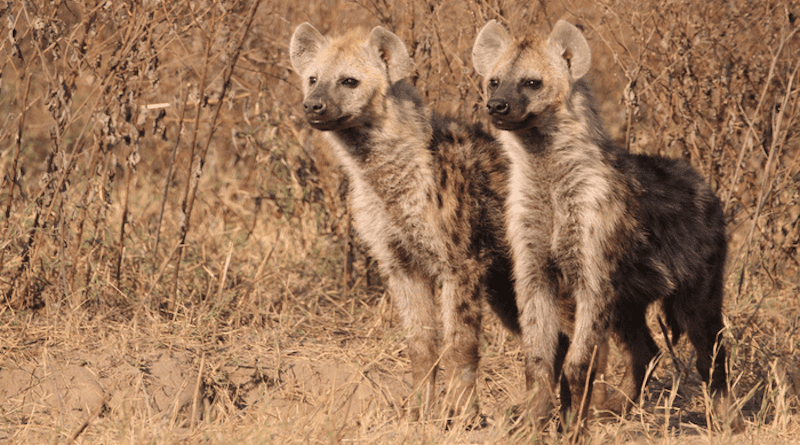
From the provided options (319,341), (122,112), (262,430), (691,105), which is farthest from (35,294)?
(691,105)

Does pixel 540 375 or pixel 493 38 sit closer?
pixel 540 375

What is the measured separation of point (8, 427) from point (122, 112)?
59.4 inches

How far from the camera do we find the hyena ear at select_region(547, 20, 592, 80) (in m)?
3.19

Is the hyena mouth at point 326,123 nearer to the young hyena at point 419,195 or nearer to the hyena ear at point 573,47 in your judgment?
the young hyena at point 419,195

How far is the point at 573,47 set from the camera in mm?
3230

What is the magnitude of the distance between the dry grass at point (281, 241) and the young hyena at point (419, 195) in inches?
11.1

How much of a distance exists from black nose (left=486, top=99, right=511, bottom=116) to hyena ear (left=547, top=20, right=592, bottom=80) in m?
0.39

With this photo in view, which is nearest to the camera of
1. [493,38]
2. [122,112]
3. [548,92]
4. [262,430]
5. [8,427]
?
[262,430]

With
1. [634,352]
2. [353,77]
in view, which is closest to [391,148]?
[353,77]

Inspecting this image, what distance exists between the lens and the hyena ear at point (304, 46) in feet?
12.2

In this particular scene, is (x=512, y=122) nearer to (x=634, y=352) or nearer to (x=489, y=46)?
(x=489, y=46)

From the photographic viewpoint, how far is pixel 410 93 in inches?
142

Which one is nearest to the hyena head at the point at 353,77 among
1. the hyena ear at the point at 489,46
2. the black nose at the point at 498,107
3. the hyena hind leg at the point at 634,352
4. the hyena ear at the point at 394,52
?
the hyena ear at the point at 394,52

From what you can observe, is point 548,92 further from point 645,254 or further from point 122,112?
point 122,112
